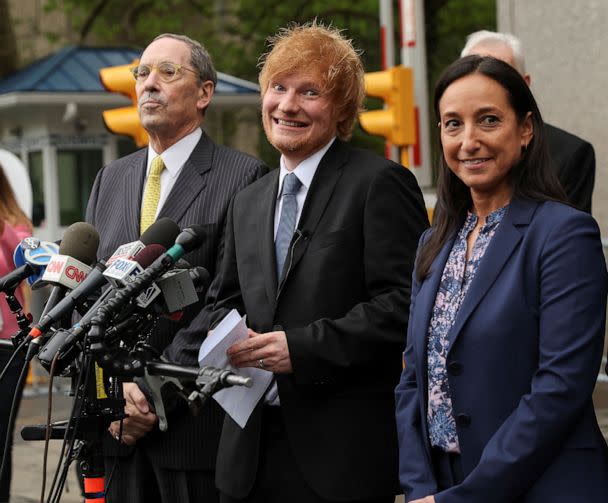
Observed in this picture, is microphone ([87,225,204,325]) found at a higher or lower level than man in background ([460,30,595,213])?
lower

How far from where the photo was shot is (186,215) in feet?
16.2

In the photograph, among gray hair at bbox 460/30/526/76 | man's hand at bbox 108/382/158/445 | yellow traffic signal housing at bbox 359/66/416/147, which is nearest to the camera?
man's hand at bbox 108/382/158/445

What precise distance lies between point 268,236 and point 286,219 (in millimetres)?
86

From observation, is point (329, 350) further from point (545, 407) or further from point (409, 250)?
point (545, 407)

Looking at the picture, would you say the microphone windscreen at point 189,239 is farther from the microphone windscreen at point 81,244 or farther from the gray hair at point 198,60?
the gray hair at point 198,60

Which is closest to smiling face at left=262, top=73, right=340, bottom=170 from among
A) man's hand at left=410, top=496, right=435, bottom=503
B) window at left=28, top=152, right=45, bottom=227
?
man's hand at left=410, top=496, right=435, bottom=503

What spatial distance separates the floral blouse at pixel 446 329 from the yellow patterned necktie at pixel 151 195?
5.63 ft

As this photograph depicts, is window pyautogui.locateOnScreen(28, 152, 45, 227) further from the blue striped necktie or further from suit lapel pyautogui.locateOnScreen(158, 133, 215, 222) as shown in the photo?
the blue striped necktie

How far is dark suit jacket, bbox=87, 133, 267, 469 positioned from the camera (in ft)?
15.6

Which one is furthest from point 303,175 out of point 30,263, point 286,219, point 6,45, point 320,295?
point 6,45

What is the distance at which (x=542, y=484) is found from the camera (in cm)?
327

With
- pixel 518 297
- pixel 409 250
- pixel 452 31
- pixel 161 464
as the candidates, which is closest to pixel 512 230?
pixel 518 297

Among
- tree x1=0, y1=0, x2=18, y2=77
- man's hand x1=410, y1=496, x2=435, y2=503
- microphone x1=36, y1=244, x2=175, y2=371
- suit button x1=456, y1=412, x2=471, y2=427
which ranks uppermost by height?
tree x1=0, y1=0, x2=18, y2=77

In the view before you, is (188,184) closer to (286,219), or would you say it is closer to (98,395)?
(286,219)
